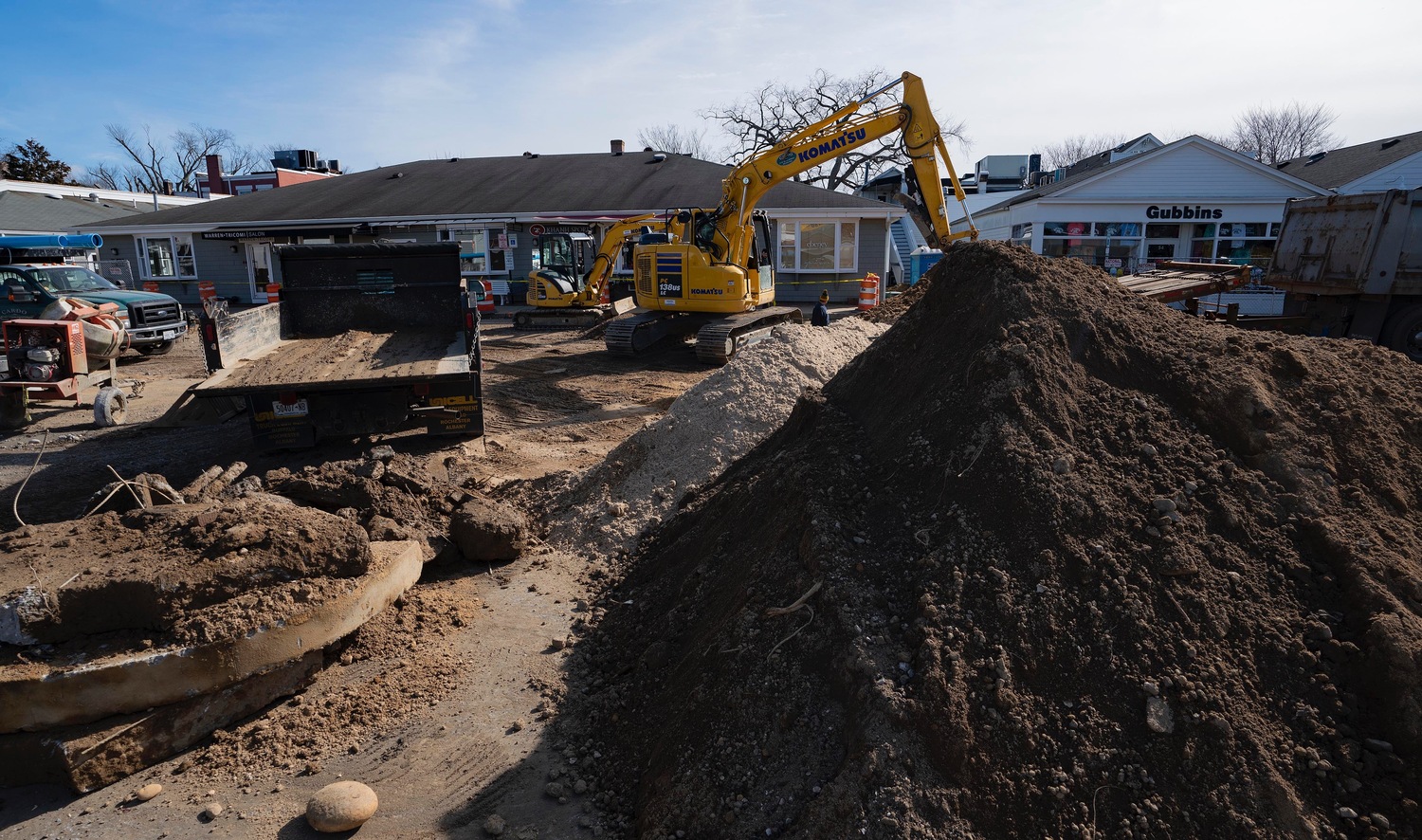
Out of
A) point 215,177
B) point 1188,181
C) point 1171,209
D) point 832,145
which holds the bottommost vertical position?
point 1171,209

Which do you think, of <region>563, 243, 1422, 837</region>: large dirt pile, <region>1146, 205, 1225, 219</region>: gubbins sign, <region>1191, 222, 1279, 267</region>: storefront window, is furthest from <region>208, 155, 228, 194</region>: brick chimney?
<region>563, 243, 1422, 837</region>: large dirt pile

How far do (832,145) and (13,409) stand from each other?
38.7ft

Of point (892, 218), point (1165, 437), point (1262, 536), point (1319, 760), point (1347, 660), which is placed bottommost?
point (1319, 760)

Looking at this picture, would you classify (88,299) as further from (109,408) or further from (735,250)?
(735,250)

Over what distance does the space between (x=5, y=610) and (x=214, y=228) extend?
88.0 ft

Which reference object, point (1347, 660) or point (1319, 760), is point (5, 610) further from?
point (1347, 660)

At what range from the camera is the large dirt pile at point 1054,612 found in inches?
111

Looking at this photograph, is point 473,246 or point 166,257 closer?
point 473,246

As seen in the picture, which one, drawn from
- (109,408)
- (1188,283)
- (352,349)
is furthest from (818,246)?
(109,408)

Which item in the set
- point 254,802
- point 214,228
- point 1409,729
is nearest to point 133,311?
point 214,228

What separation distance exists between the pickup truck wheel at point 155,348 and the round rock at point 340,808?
16.6m

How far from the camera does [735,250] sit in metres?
14.1

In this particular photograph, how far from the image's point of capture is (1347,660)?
3123mm

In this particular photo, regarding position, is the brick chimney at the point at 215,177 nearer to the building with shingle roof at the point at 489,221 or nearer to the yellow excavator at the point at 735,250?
the building with shingle roof at the point at 489,221
